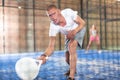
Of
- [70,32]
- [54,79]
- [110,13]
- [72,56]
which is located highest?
[110,13]

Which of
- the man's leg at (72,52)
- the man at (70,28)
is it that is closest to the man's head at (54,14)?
the man at (70,28)

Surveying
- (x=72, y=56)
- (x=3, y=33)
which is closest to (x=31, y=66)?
(x=72, y=56)

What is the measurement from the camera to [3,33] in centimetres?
788

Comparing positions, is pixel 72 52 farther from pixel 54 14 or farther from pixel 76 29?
pixel 54 14

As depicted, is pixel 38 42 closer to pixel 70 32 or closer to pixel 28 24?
pixel 28 24

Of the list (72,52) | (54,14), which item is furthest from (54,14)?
(72,52)

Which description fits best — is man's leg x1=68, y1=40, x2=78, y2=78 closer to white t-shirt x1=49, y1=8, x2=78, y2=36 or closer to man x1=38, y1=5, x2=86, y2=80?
man x1=38, y1=5, x2=86, y2=80

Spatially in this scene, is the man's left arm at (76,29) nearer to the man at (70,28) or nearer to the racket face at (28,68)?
the man at (70,28)

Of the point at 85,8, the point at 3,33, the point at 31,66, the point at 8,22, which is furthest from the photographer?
the point at 85,8

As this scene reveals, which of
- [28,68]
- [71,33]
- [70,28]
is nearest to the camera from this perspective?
[28,68]

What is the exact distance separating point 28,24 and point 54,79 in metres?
5.84

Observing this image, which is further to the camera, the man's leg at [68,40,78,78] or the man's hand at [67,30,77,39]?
the man's leg at [68,40,78,78]

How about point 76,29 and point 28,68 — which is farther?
point 76,29

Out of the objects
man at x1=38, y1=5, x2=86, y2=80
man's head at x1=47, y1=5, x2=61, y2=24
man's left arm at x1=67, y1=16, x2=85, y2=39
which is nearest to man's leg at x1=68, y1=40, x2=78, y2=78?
man at x1=38, y1=5, x2=86, y2=80
